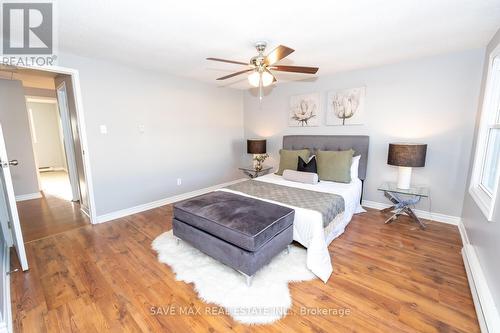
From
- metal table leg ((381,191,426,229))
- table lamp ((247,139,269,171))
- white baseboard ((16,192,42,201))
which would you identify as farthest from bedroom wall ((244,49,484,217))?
white baseboard ((16,192,42,201))

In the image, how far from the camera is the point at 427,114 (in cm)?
311

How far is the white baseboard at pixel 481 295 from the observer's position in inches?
54.5

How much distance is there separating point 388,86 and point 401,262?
252cm

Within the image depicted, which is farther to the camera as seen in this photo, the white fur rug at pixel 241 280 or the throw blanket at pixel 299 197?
the throw blanket at pixel 299 197

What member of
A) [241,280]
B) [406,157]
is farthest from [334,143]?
[241,280]

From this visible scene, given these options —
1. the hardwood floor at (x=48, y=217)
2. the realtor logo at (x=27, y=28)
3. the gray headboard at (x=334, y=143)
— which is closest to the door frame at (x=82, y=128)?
the realtor logo at (x=27, y=28)

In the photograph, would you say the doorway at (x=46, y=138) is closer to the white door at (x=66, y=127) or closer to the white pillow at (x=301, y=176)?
the white door at (x=66, y=127)

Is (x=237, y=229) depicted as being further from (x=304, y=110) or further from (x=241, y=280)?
(x=304, y=110)

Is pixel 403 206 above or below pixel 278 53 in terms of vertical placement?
below

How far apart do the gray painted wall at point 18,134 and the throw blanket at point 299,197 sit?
433 centimetres

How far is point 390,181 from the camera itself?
11.5ft

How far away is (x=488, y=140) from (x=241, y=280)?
9.79 ft

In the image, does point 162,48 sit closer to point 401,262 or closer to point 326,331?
point 326,331

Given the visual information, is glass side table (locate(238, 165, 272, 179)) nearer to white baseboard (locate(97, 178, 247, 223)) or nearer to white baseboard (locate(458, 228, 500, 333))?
white baseboard (locate(97, 178, 247, 223))
